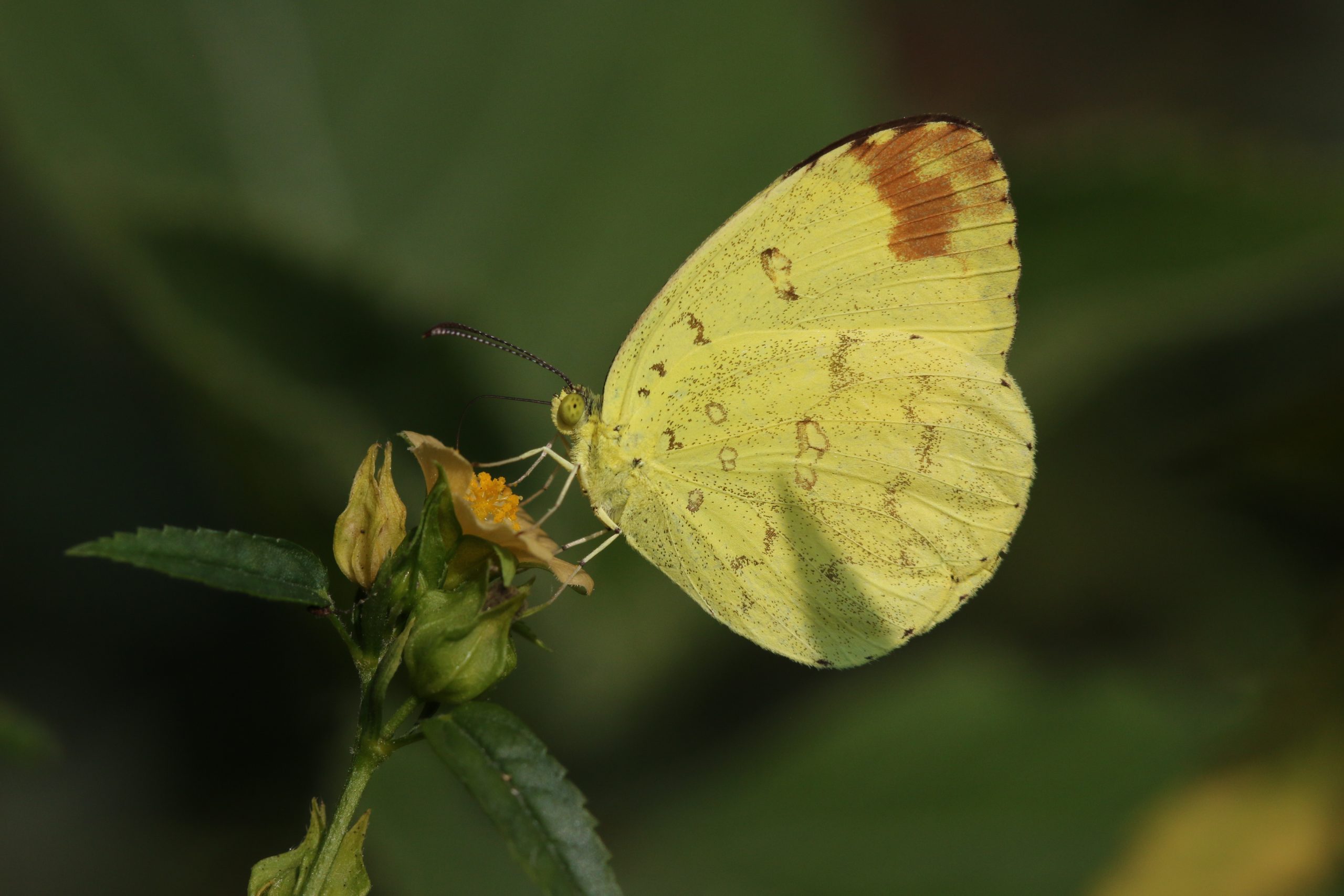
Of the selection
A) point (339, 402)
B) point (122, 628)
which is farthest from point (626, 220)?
point (122, 628)

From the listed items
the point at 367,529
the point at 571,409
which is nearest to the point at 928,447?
the point at 571,409

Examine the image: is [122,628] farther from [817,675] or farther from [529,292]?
[817,675]

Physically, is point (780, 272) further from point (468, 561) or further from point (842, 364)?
point (468, 561)

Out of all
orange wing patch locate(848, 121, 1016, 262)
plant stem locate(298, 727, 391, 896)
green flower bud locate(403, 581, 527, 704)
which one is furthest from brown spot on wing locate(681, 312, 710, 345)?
plant stem locate(298, 727, 391, 896)

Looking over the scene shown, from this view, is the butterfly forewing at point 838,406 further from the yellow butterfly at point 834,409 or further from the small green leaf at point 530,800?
the small green leaf at point 530,800

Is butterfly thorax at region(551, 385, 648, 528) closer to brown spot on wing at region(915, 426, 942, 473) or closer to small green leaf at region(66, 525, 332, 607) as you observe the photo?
brown spot on wing at region(915, 426, 942, 473)
